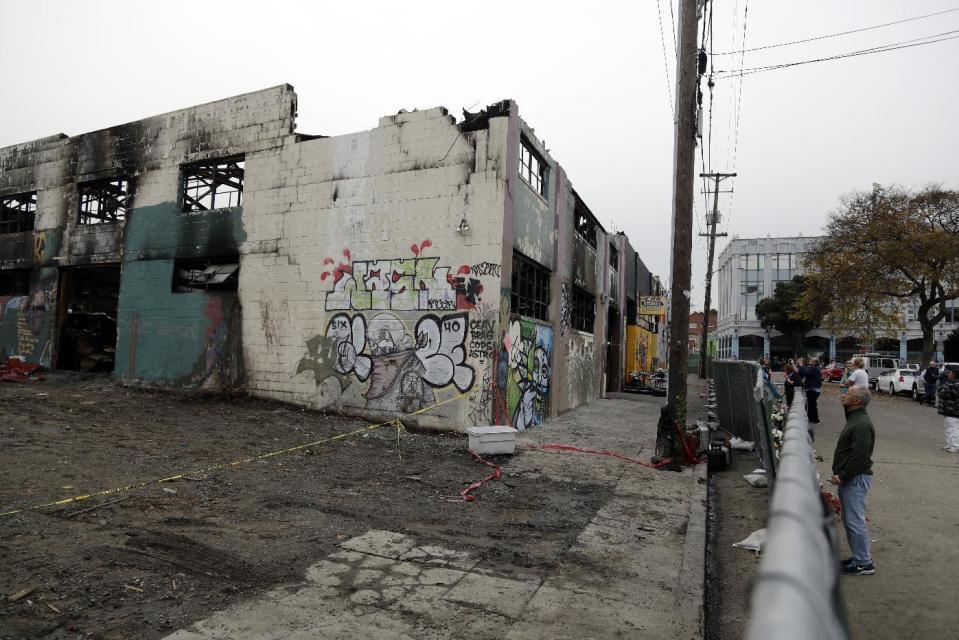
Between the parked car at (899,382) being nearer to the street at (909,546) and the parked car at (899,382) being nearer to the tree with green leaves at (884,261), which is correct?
the tree with green leaves at (884,261)

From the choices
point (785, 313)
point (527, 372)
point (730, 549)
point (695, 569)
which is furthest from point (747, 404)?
point (785, 313)

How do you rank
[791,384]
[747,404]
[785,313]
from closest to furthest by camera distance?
[747,404] < [791,384] < [785,313]

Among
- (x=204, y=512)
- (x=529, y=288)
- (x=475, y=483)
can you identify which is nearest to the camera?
(x=204, y=512)

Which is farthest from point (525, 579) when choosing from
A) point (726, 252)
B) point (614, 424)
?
point (726, 252)

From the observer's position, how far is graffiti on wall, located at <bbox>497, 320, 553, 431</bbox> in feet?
38.4

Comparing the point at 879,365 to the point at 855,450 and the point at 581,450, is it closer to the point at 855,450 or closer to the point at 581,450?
the point at 581,450

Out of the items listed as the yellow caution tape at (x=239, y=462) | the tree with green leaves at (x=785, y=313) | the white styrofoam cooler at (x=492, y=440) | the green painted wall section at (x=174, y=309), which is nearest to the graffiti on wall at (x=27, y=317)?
the green painted wall section at (x=174, y=309)

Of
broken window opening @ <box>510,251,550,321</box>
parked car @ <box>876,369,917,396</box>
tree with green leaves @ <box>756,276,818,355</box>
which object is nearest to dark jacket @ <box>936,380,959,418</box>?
broken window opening @ <box>510,251,550,321</box>

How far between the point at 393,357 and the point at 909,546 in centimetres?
879

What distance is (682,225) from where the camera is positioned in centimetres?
963

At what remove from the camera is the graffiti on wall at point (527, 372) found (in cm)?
1170

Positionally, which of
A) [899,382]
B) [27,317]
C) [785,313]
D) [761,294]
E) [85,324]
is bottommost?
[899,382]

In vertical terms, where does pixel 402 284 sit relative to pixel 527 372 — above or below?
above

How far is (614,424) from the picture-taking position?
14.1 meters
